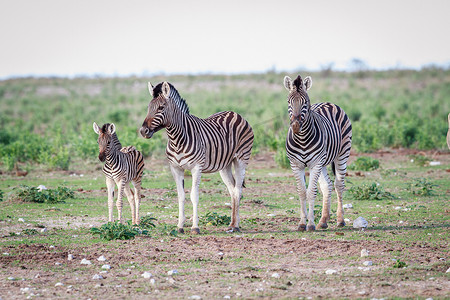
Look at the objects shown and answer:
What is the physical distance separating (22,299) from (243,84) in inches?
1969

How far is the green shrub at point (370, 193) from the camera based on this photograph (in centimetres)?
1366

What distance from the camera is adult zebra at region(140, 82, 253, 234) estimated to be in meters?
9.90

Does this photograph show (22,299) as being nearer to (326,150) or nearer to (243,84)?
(326,150)

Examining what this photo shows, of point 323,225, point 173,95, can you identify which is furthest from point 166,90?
point 323,225

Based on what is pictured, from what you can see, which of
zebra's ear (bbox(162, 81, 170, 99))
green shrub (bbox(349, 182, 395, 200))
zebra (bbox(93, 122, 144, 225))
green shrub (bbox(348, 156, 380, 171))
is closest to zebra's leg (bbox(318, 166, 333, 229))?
green shrub (bbox(349, 182, 395, 200))

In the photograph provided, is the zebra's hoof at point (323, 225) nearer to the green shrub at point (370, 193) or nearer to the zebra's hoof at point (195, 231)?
the zebra's hoof at point (195, 231)

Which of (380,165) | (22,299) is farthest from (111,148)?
(380,165)

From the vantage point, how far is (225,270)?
313 inches

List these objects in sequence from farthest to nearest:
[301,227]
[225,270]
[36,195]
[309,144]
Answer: [36,195], [301,227], [309,144], [225,270]

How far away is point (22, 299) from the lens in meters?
6.75

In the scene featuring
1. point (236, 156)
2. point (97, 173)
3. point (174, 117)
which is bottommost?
point (97, 173)

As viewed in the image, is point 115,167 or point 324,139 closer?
point 324,139

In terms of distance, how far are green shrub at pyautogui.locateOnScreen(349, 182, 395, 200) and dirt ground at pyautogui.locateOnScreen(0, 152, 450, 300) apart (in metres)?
4.16

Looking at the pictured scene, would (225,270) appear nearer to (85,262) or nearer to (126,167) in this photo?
(85,262)
